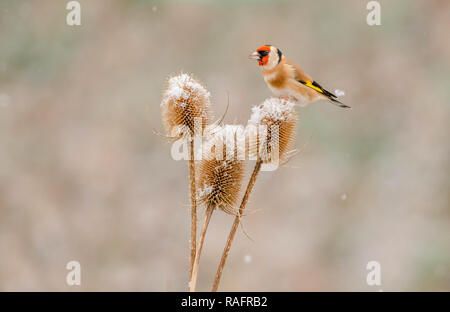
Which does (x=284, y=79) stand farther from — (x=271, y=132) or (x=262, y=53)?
(x=271, y=132)

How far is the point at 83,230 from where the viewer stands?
4660 millimetres

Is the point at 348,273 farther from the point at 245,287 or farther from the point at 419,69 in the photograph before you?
the point at 419,69

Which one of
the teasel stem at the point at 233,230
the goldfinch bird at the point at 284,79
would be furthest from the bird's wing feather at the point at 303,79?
the teasel stem at the point at 233,230

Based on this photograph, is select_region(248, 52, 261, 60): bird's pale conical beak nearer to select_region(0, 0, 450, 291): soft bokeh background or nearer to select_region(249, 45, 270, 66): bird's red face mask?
select_region(249, 45, 270, 66): bird's red face mask

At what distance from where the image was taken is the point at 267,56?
4.00 ft

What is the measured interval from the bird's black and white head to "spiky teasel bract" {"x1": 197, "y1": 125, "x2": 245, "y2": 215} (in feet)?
0.70

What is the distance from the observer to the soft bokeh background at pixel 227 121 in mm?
4621

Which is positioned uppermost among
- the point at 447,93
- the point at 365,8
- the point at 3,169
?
the point at 365,8

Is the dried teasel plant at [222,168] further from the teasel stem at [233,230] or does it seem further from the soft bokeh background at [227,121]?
the soft bokeh background at [227,121]

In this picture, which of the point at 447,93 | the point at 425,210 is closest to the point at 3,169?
the point at 425,210

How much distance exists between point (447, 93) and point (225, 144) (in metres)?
4.48

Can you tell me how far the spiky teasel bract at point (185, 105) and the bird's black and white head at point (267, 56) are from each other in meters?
0.18

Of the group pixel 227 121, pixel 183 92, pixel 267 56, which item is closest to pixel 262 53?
pixel 267 56
